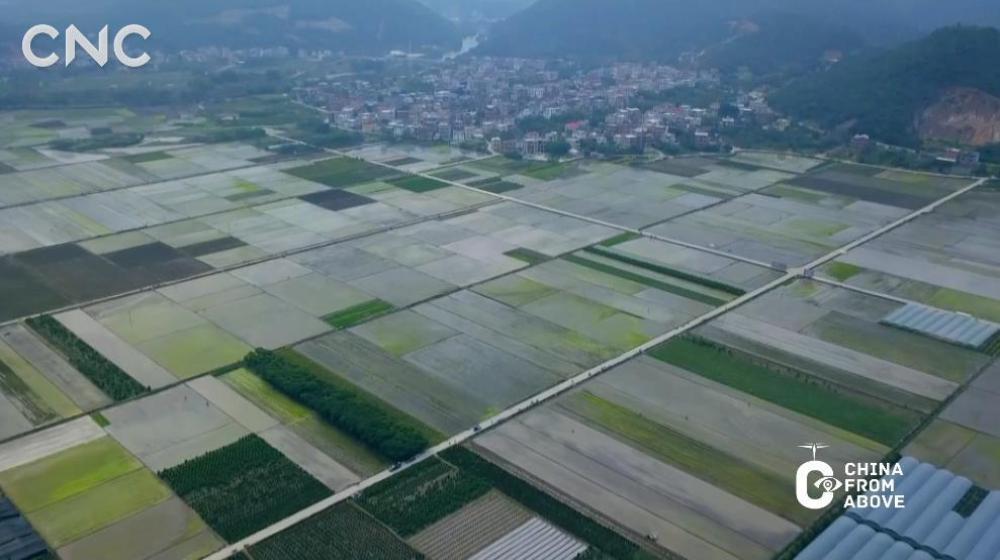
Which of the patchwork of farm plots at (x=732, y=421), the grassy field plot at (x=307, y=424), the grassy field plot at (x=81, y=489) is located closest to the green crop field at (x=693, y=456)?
the patchwork of farm plots at (x=732, y=421)

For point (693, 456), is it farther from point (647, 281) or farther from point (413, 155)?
point (413, 155)

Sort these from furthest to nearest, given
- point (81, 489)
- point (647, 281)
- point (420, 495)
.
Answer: point (647, 281), point (81, 489), point (420, 495)

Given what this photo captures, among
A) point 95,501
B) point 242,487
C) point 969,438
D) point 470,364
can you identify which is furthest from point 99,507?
point 969,438

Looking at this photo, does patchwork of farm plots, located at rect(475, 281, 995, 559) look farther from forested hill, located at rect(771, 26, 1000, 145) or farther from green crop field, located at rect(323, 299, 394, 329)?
forested hill, located at rect(771, 26, 1000, 145)

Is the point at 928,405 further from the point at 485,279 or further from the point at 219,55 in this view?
the point at 219,55

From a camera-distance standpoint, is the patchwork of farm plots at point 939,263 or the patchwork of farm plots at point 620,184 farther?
the patchwork of farm plots at point 620,184

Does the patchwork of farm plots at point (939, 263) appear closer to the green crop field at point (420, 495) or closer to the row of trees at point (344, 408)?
the green crop field at point (420, 495)

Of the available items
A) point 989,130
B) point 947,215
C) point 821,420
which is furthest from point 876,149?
point 821,420
